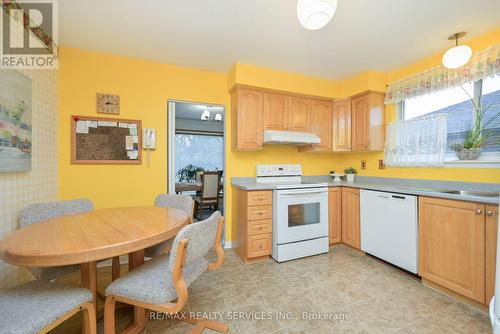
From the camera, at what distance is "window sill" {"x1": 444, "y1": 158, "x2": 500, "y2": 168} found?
1.94 metres

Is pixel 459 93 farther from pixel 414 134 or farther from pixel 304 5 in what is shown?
pixel 304 5

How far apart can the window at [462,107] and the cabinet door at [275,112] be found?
160 centimetres

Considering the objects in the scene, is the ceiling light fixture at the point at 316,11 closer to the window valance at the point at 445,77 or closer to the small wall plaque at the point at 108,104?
the window valance at the point at 445,77

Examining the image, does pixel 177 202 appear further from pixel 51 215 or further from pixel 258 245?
pixel 258 245

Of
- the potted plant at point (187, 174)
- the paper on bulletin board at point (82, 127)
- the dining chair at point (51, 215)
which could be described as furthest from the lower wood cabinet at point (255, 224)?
the potted plant at point (187, 174)

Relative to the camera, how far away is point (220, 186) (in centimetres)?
475

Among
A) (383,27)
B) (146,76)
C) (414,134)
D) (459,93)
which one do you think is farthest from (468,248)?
(146,76)

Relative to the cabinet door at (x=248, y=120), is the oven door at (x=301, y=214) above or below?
below

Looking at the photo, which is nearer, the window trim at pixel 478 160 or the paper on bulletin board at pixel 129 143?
the window trim at pixel 478 160

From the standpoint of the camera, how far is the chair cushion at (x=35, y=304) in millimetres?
898

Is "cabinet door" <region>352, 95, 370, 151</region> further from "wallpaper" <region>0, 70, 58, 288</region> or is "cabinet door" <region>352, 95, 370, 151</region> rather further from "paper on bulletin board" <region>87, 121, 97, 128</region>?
"wallpaper" <region>0, 70, 58, 288</region>

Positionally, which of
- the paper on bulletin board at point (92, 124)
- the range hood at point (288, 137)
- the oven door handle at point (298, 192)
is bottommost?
the oven door handle at point (298, 192)

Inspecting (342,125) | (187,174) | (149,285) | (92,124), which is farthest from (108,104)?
(187,174)

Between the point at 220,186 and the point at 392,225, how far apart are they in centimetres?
331
